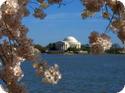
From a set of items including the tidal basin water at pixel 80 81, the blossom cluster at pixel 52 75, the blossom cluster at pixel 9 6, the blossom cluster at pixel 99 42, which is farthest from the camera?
the tidal basin water at pixel 80 81

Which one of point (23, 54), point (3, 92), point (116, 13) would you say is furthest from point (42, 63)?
point (116, 13)

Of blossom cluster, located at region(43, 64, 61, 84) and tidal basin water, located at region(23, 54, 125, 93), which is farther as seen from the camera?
tidal basin water, located at region(23, 54, 125, 93)

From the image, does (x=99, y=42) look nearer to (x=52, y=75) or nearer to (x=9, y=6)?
(x=9, y=6)

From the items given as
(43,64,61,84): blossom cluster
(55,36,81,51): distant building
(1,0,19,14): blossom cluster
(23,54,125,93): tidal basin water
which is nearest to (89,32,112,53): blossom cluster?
(1,0,19,14): blossom cluster

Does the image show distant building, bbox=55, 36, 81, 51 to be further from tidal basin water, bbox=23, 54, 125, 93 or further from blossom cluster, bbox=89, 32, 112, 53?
blossom cluster, bbox=89, 32, 112, 53

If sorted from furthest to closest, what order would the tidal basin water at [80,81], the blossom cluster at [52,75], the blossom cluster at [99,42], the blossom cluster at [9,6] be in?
the tidal basin water at [80,81], the blossom cluster at [52,75], the blossom cluster at [9,6], the blossom cluster at [99,42]

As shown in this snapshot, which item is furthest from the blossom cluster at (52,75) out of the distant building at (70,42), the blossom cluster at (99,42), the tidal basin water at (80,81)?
the distant building at (70,42)

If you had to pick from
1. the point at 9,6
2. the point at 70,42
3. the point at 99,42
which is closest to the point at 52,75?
the point at 9,6

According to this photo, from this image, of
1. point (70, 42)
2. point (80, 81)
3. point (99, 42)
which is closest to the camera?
point (99, 42)

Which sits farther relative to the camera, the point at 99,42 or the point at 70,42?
the point at 70,42

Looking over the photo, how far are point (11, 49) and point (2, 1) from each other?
0.58 m

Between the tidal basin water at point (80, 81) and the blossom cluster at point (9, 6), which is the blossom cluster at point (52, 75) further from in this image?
the blossom cluster at point (9, 6)

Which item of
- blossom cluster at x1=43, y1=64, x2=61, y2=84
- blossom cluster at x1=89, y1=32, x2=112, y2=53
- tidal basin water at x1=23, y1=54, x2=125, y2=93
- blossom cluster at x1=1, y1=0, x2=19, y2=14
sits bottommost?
tidal basin water at x1=23, y1=54, x2=125, y2=93

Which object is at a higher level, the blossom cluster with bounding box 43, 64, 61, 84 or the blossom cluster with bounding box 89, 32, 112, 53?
the blossom cluster with bounding box 89, 32, 112, 53
